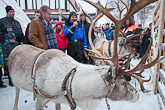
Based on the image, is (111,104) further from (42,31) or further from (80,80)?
(42,31)

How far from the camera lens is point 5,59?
3.29 meters

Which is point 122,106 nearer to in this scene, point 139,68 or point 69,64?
point 139,68

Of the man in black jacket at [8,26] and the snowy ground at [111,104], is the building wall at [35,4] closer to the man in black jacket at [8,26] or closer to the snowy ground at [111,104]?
the man in black jacket at [8,26]

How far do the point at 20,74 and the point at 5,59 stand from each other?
174cm

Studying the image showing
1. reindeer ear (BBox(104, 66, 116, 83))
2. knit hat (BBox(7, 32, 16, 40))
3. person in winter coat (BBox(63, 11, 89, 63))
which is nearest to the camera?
reindeer ear (BBox(104, 66, 116, 83))

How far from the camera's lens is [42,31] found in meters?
2.47

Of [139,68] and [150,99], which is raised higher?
[139,68]

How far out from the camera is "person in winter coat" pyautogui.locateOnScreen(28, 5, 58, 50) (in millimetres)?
2355

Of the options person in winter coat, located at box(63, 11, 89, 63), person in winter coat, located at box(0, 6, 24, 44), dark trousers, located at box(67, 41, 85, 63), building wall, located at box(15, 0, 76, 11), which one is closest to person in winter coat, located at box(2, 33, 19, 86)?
person in winter coat, located at box(0, 6, 24, 44)

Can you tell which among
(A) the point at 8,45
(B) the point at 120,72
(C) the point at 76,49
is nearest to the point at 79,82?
(B) the point at 120,72

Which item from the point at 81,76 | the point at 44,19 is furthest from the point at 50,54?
the point at 44,19

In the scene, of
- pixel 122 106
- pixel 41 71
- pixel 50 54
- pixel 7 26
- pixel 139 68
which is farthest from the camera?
pixel 7 26

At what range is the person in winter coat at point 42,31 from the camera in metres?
2.36

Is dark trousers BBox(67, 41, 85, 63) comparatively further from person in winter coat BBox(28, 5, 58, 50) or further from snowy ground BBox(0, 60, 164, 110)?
snowy ground BBox(0, 60, 164, 110)
